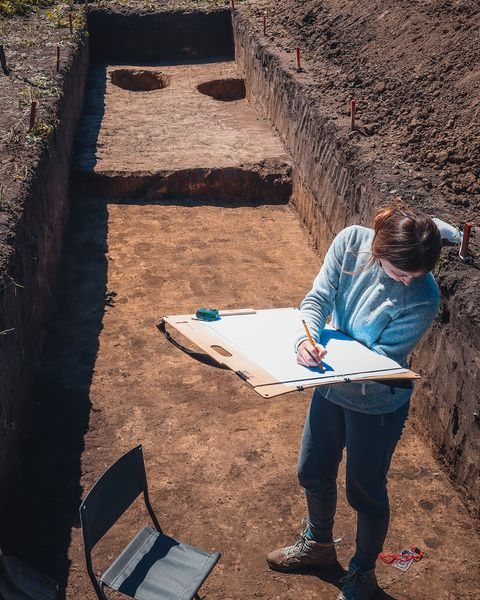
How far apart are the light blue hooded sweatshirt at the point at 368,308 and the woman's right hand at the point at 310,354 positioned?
0.29ft

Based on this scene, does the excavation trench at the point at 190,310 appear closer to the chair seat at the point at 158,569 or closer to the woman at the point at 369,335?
the chair seat at the point at 158,569

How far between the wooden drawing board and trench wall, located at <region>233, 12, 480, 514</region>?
1.47m

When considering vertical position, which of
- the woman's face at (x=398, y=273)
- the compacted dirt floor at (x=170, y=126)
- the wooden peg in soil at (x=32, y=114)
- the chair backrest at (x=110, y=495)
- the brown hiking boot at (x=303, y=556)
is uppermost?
the woman's face at (x=398, y=273)

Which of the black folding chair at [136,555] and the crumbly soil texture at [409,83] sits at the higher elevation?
the crumbly soil texture at [409,83]

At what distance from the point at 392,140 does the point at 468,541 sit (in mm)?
4346

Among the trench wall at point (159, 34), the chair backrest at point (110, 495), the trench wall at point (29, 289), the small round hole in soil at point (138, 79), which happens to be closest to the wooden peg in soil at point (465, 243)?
the chair backrest at point (110, 495)

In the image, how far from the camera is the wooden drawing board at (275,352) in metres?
3.10

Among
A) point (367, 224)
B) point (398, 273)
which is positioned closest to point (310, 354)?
point (398, 273)

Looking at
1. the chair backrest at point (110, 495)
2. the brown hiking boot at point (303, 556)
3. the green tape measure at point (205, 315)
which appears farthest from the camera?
the brown hiking boot at point (303, 556)

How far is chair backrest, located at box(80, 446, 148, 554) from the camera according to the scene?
3.14 m

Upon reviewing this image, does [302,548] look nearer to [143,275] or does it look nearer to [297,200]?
[143,275]

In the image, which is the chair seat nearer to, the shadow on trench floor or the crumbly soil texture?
the shadow on trench floor

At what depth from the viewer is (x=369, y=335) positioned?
3.35 meters

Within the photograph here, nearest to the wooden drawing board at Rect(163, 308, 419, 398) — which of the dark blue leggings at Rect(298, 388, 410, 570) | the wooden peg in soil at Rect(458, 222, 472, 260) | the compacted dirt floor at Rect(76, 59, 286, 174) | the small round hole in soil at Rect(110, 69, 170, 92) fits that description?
the dark blue leggings at Rect(298, 388, 410, 570)
